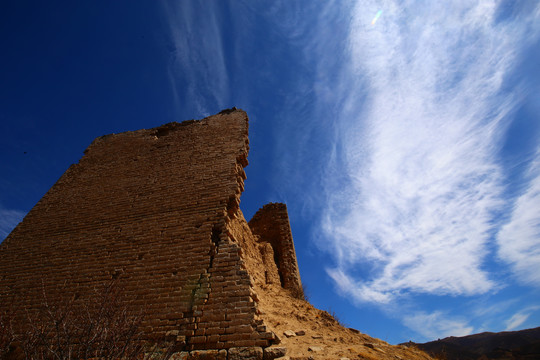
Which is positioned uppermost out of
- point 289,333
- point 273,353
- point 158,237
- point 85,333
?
point 158,237

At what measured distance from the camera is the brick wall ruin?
3.64 metres

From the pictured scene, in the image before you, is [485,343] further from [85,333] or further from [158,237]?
[85,333]

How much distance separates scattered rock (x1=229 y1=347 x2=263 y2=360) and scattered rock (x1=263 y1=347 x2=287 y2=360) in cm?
6

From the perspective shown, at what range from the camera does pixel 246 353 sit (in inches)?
124

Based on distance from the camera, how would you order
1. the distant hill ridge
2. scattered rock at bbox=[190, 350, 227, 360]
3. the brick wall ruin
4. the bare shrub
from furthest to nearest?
1. the distant hill ridge
2. the brick wall ruin
3. scattered rock at bbox=[190, 350, 227, 360]
4. the bare shrub

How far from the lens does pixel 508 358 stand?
47.3 ft

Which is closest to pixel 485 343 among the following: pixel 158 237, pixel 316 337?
pixel 316 337

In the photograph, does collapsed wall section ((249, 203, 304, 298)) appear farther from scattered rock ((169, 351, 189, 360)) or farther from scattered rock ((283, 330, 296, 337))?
scattered rock ((169, 351, 189, 360))

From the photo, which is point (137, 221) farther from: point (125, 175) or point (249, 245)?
point (249, 245)

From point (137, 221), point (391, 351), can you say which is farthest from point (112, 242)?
point (391, 351)

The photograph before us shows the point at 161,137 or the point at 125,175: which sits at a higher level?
the point at 161,137

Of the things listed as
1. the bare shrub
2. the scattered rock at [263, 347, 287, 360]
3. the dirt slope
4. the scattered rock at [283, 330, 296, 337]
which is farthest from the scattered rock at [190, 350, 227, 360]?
the scattered rock at [283, 330, 296, 337]

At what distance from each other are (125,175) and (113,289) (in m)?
3.06

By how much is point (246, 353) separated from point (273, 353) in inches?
13.1
